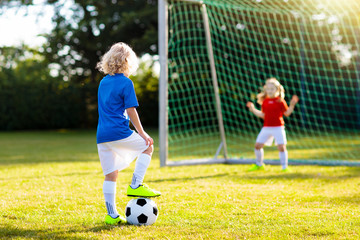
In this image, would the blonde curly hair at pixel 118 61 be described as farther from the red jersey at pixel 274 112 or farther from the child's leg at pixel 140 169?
the red jersey at pixel 274 112

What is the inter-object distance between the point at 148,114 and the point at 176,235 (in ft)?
58.7

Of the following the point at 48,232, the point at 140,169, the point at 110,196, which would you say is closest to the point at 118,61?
the point at 140,169

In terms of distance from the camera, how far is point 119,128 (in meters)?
3.31

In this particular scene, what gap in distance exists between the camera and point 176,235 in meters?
3.08

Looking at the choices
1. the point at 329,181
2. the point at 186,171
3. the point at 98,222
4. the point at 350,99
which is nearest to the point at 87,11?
the point at 350,99

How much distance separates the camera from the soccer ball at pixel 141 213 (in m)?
3.34

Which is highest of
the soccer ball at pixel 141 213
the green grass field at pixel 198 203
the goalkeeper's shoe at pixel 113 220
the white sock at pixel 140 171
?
the white sock at pixel 140 171

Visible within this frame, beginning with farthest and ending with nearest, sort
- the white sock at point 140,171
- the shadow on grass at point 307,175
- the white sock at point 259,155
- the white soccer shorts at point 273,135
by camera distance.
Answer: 1. the white sock at point 259,155
2. the white soccer shorts at point 273,135
3. the shadow on grass at point 307,175
4. the white sock at point 140,171

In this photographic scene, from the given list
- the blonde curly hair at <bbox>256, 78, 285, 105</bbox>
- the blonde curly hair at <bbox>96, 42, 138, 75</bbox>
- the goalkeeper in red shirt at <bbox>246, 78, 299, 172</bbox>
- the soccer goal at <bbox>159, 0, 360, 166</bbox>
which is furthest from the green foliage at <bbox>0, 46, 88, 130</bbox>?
the blonde curly hair at <bbox>96, 42, 138, 75</bbox>

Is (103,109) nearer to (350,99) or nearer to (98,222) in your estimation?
(98,222)

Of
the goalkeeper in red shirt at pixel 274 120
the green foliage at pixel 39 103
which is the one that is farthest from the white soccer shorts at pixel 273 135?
the green foliage at pixel 39 103

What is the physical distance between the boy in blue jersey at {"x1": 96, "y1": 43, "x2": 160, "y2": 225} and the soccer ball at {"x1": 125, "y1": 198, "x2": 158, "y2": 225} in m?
0.08

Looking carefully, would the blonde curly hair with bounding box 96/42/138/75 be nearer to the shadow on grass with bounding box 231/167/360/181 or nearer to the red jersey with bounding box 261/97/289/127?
the shadow on grass with bounding box 231/167/360/181

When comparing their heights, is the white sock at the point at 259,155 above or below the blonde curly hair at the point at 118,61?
below
